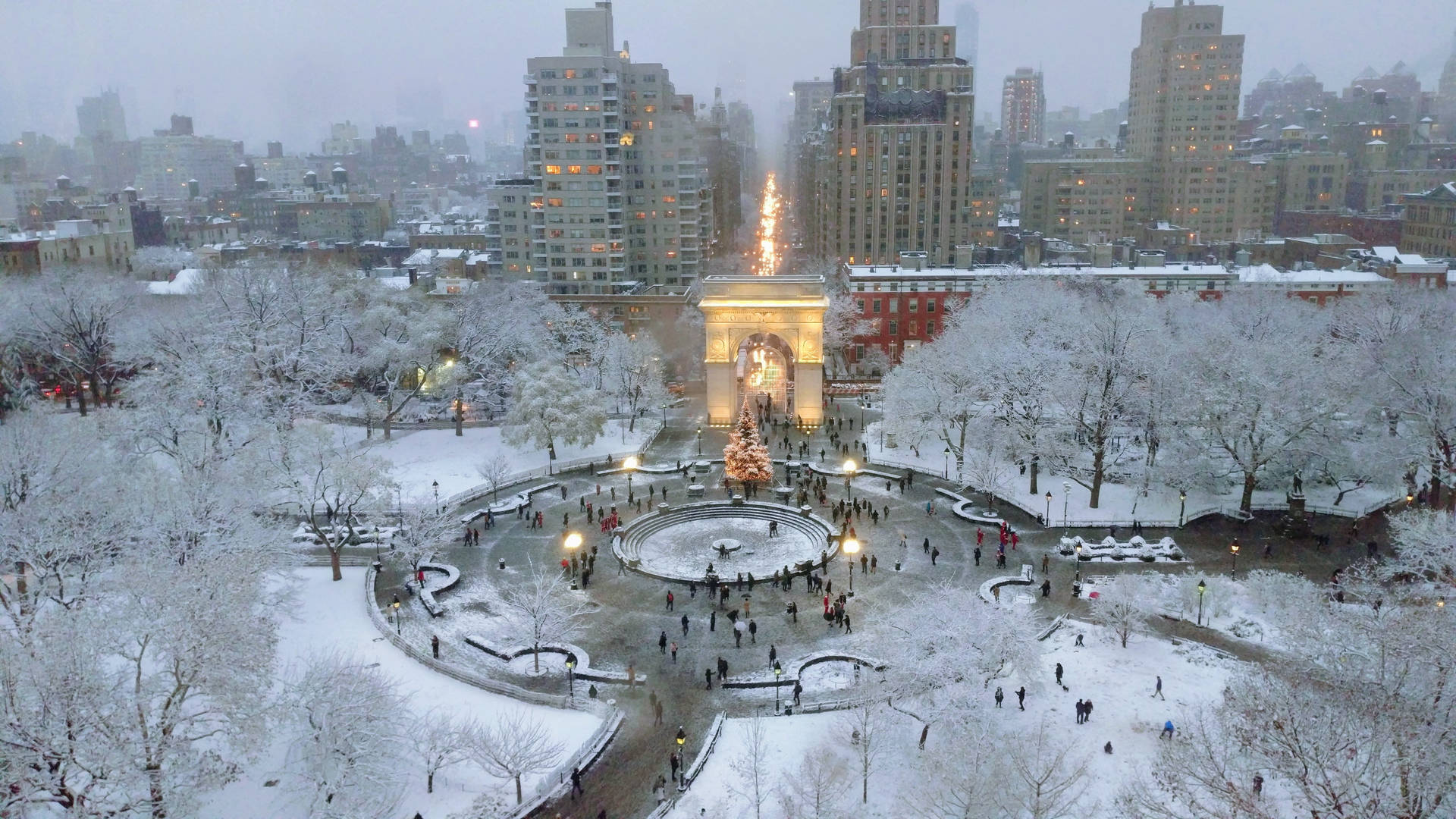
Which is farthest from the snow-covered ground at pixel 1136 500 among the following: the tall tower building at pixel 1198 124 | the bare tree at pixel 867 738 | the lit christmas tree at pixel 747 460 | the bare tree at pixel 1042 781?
the tall tower building at pixel 1198 124

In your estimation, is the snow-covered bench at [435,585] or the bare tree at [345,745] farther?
the snow-covered bench at [435,585]

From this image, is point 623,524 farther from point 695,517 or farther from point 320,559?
point 320,559

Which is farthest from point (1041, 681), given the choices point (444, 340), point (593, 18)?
point (593, 18)

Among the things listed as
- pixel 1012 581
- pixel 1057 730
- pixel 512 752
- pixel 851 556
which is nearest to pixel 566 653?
pixel 512 752

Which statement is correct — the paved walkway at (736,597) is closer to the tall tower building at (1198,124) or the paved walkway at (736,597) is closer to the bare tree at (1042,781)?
the bare tree at (1042,781)

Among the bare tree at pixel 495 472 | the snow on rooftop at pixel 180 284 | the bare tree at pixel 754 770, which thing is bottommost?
the bare tree at pixel 754 770

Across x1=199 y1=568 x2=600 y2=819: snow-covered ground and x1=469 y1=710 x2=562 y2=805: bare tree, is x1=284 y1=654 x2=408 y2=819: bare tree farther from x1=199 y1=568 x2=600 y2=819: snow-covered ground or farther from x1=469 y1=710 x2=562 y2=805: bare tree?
x1=469 y1=710 x2=562 y2=805: bare tree

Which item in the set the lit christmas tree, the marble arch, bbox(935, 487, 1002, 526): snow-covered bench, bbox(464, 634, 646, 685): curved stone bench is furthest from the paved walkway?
the marble arch

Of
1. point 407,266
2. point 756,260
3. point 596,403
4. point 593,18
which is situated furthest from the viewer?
point 756,260
